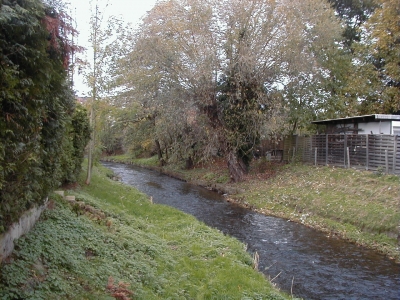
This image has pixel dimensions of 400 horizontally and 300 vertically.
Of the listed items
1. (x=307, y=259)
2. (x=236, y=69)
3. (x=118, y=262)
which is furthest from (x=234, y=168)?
(x=118, y=262)

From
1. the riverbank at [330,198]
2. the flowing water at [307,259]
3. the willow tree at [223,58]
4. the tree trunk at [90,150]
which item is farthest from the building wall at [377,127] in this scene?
the tree trunk at [90,150]

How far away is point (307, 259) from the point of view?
1202cm

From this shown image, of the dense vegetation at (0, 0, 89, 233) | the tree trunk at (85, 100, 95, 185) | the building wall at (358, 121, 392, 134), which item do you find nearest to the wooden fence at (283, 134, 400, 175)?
the building wall at (358, 121, 392, 134)

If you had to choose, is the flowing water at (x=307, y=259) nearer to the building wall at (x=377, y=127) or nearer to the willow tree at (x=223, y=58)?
the willow tree at (x=223, y=58)

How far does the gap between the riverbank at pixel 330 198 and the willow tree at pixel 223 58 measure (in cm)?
321

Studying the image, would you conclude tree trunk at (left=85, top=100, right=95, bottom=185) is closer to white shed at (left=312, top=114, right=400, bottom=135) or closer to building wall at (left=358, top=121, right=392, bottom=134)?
white shed at (left=312, top=114, right=400, bottom=135)

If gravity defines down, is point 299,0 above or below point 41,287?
above

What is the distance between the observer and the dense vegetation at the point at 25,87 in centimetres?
472

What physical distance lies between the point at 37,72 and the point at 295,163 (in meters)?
23.9

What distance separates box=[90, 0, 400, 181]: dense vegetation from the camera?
23141 millimetres

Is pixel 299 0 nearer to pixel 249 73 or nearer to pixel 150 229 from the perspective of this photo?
pixel 249 73

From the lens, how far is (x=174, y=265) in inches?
343

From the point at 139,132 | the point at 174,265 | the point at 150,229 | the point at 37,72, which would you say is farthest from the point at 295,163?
the point at 37,72

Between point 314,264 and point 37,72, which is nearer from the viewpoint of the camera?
point 37,72
